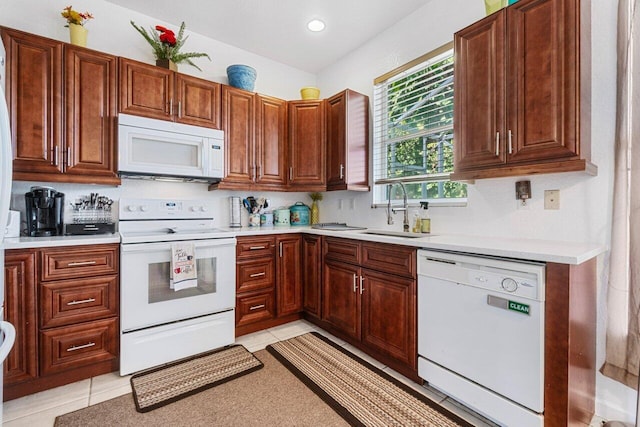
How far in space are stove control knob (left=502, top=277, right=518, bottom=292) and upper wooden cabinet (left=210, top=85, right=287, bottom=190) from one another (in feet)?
7.48

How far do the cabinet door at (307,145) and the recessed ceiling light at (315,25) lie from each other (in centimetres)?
65

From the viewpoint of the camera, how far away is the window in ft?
7.89

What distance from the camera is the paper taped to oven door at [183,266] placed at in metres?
2.17

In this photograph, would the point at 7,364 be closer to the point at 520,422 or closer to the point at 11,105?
the point at 11,105

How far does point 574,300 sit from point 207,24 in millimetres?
3425

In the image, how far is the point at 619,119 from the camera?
1.55m

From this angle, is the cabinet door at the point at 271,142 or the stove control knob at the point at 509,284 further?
the cabinet door at the point at 271,142

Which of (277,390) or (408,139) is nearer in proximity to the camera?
(277,390)

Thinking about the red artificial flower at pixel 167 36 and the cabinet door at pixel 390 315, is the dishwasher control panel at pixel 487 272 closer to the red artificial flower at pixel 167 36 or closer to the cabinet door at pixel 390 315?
the cabinet door at pixel 390 315

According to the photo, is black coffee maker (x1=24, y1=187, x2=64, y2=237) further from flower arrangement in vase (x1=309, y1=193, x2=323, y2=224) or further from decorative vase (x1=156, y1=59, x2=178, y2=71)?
flower arrangement in vase (x1=309, y1=193, x2=323, y2=224)

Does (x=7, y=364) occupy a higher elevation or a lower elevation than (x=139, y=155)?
lower

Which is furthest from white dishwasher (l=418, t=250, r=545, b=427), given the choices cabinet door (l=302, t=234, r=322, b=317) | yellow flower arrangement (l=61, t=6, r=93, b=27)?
yellow flower arrangement (l=61, t=6, r=93, b=27)

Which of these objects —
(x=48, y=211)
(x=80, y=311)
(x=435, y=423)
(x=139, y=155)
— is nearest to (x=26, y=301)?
(x=80, y=311)

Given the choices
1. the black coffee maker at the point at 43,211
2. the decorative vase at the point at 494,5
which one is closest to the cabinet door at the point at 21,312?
the black coffee maker at the point at 43,211
